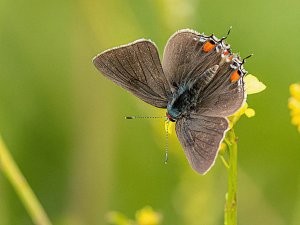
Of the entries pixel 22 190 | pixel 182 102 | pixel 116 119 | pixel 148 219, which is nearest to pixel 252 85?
pixel 182 102

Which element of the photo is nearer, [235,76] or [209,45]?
[235,76]

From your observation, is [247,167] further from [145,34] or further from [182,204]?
[145,34]

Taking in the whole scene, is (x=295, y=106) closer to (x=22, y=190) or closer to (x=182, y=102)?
(x=182, y=102)

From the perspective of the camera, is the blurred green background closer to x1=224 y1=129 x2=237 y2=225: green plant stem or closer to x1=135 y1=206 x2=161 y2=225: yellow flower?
x1=135 y1=206 x2=161 y2=225: yellow flower

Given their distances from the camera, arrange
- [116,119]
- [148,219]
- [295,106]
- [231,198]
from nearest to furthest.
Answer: [231,198], [295,106], [148,219], [116,119]

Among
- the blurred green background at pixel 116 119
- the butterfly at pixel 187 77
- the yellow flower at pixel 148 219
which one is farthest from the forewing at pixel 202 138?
the blurred green background at pixel 116 119

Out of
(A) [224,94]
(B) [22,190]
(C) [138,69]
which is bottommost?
(B) [22,190]

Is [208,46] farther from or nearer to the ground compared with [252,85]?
farther from the ground

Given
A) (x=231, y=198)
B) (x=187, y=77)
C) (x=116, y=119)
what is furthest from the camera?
(x=116, y=119)
